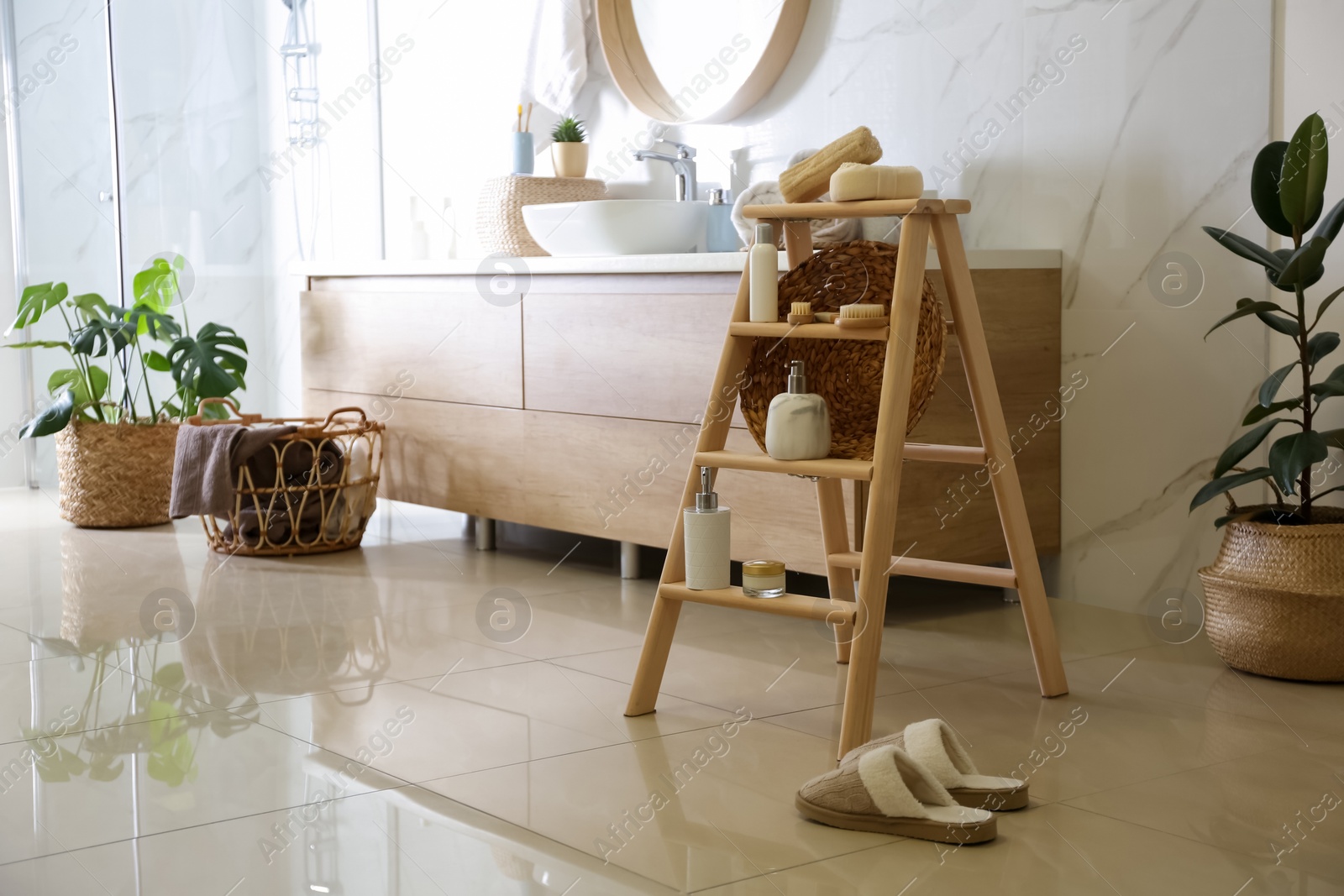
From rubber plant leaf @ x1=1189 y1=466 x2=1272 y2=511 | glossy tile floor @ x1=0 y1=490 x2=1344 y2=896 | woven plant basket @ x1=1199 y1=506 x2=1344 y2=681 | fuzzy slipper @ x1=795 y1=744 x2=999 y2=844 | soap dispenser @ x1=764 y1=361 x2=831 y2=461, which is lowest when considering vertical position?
glossy tile floor @ x1=0 y1=490 x2=1344 y2=896

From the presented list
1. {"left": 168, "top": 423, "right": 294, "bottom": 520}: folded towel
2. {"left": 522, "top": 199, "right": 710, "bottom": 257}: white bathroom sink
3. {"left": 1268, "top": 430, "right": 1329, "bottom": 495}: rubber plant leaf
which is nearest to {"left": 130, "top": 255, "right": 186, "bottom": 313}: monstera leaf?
{"left": 168, "top": 423, "right": 294, "bottom": 520}: folded towel

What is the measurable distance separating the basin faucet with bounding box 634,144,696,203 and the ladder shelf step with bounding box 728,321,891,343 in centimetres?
128

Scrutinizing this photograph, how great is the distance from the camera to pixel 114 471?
375cm

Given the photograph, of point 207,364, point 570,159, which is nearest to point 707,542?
point 570,159

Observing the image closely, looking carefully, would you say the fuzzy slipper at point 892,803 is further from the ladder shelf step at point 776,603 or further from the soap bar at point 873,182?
the soap bar at point 873,182

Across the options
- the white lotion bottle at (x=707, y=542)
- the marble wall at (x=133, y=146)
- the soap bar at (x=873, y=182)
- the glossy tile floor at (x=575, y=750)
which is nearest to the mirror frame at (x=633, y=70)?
the glossy tile floor at (x=575, y=750)

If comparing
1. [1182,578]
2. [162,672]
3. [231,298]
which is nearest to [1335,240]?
[1182,578]

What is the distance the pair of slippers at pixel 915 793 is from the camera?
1466mm

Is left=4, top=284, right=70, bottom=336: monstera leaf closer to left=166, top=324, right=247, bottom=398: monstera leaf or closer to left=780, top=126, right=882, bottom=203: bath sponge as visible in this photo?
left=166, top=324, right=247, bottom=398: monstera leaf

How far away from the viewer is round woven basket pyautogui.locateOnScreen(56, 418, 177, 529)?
3752 mm

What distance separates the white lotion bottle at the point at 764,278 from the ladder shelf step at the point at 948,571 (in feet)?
1.31

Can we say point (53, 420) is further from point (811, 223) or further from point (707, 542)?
point (707, 542)

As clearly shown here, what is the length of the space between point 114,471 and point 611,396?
1.68 m

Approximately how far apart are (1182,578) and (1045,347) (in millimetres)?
501
